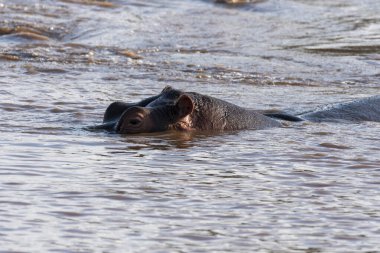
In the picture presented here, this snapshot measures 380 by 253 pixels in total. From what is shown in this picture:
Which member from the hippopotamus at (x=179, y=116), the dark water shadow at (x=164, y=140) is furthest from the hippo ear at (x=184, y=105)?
the dark water shadow at (x=164, y=140)

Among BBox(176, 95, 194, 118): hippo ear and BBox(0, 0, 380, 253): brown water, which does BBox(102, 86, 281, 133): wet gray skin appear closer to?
BBox(176, 95, 194, 118): hippo ear

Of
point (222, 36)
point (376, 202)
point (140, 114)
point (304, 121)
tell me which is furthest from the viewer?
point (222, 36)

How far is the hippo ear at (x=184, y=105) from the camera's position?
6.43 metres

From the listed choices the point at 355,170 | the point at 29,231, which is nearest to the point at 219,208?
the point at 29,231

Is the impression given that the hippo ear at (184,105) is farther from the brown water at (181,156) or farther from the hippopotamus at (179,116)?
the brown water at (181,156)

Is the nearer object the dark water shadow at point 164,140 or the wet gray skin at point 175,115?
the dark water shadow at point 164,140

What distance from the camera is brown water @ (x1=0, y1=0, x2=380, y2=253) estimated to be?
4.07m

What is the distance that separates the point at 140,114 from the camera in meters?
6.42

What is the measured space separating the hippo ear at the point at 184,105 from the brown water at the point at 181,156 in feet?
0.47

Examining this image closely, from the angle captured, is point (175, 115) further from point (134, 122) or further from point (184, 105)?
point (134, 122)

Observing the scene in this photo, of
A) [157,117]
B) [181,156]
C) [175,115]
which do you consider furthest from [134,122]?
[181,156]

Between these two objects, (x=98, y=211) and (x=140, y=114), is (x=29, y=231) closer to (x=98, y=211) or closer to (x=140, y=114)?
(x=98, y=211)

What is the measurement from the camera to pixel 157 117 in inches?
256

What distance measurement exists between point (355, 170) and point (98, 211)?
173 cm
